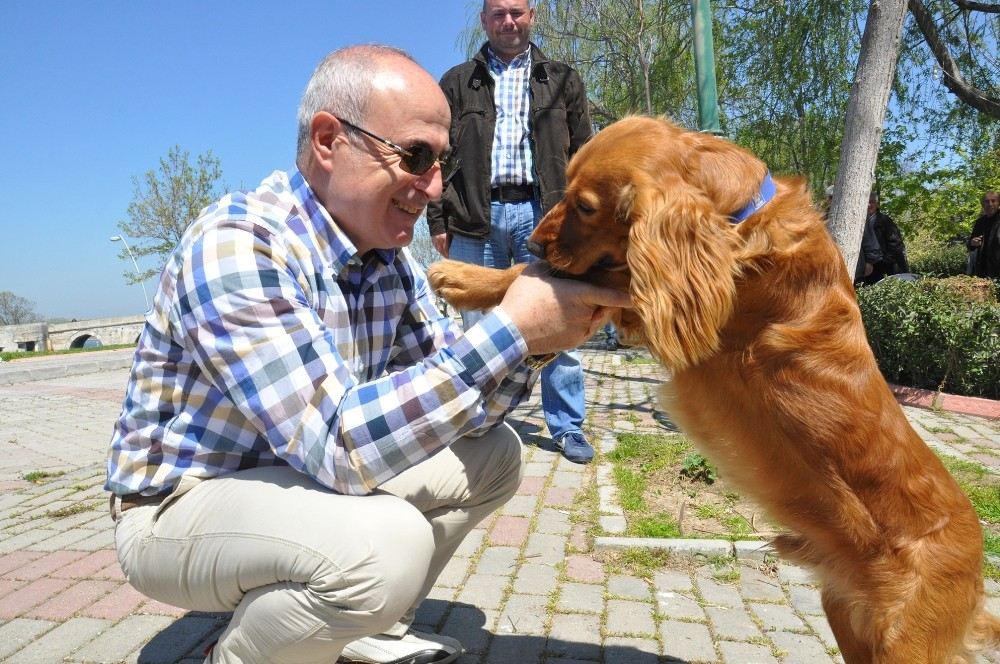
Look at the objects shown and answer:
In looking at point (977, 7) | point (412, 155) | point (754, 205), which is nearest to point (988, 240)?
point (977, 7)

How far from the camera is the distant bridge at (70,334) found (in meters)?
30.5

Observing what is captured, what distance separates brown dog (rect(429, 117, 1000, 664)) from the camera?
190 centimetres

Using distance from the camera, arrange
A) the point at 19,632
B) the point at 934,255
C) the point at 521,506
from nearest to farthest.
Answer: the point at 19,632
the point at 521,506
the point at 934,255

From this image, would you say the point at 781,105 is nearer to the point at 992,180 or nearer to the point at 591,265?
the point at 591,265

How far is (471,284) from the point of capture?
2289mm

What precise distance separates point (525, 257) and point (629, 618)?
256 centimetres

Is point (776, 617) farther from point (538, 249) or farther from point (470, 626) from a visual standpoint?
point (538, 249)

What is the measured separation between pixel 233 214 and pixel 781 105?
9.08 meters

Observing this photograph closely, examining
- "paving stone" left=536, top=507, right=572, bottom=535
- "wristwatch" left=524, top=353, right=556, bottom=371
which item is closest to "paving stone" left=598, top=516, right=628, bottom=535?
"paving stone" left=536, top=507, right=572, bottom=535

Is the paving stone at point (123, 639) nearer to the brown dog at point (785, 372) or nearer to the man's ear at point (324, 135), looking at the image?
the man's ear at point (324, 135)

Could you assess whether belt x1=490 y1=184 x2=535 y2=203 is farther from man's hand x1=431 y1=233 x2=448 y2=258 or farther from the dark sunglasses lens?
the dark sunglasses lens

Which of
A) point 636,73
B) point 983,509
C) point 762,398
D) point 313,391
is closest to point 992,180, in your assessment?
point 636,73

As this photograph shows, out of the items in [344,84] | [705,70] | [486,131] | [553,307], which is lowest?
[553,307]

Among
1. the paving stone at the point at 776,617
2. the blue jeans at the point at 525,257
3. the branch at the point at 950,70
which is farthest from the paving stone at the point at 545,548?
the branch at the point at 950,70
